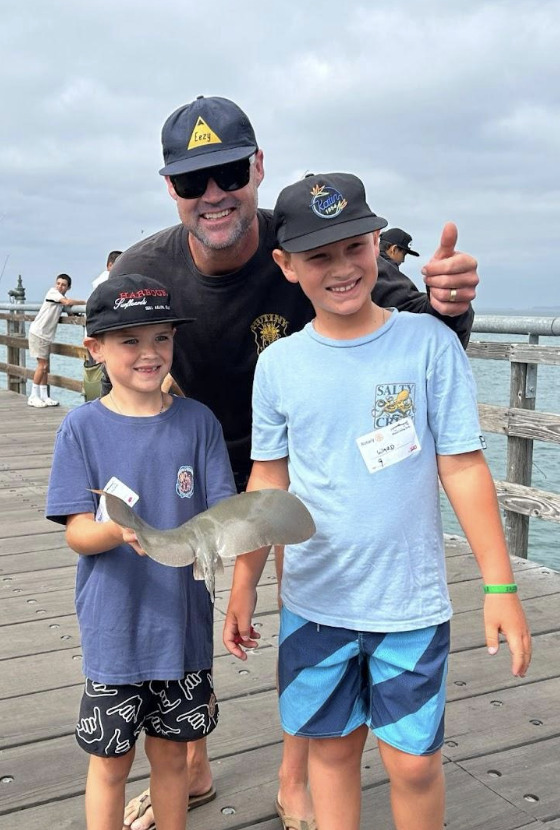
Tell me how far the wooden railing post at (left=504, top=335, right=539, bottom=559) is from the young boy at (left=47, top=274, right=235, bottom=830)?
255 cm

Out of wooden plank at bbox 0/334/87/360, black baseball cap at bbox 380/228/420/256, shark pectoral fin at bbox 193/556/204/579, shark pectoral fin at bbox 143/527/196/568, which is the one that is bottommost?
shark pectoral fin at bbox 193/556/204/579

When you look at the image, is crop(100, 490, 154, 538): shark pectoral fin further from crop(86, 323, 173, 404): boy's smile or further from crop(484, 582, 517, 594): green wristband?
crop(484, 582, 517, 594): green wristband

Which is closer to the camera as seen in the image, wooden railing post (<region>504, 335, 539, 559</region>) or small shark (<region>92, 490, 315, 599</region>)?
small shark (<region>92, 490, 315, 599</region>)

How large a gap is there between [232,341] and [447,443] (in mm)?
851

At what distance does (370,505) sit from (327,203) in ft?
2.10

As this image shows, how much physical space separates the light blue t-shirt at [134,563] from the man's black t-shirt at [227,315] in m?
0.54

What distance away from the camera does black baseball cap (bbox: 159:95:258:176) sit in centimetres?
218

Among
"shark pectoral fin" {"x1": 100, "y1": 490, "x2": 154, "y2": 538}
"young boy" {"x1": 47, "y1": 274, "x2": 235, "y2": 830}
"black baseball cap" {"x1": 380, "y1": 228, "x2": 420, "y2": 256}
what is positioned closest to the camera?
"shark pectoral fin" {"x1": 100, "y1": 490, "x2": 154, "y2": 538}

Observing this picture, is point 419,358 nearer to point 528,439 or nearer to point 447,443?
point 447,443

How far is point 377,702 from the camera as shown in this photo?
5.88ft

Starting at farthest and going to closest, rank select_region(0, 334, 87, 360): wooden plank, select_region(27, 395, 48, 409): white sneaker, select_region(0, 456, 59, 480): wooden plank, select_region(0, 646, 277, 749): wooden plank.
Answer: select_region(27, 395, 48, 409): white sneaker → select_region(0, 334, 87, 360): wooden plank → select_region(0, 456, 59, 480): wooden plank → select_region(0, 646, 277, 749): wooden plank

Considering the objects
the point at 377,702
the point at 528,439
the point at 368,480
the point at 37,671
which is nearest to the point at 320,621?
the point at 377,702

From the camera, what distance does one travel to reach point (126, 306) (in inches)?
75.2

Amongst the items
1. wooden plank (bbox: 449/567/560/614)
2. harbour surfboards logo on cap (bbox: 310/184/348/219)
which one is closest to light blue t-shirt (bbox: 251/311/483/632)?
harbour surfboards logo on cap (bbox: 310/184/348/219)
